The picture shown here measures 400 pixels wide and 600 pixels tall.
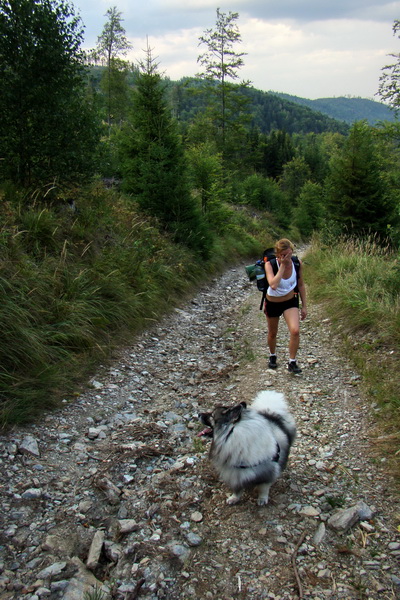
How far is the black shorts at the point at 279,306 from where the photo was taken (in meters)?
5.72

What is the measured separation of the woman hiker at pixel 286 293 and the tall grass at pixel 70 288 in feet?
8.34

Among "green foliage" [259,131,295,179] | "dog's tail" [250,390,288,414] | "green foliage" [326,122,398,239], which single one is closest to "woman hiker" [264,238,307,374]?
"dog's tail" [250,390,288,414]

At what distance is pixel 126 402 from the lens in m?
4.95

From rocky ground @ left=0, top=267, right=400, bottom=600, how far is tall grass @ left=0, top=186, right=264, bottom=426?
1.47ft

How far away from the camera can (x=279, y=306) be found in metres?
5.76

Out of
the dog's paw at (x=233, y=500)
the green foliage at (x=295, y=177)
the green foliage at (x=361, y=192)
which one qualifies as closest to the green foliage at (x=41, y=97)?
the dog's paw at (x=233, y=500)

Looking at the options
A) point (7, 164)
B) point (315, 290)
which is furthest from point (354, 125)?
point (7, 164)

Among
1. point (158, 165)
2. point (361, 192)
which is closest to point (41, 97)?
point (158, 165)

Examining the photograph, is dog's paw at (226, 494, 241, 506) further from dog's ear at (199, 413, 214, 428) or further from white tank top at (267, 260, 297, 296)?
white tank top at (267, 260, 297, 296)

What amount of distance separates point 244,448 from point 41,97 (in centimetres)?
710

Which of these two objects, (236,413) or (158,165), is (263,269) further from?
(158,165)

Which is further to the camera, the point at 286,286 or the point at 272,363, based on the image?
the point at 272,363

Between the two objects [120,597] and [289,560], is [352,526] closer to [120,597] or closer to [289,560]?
[289,560]

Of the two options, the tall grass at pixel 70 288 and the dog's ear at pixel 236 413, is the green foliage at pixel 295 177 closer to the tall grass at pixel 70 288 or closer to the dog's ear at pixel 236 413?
the tall grass at pixel 70 288
